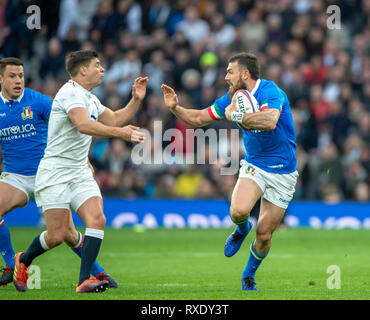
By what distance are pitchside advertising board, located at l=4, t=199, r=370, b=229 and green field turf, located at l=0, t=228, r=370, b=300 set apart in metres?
0.77

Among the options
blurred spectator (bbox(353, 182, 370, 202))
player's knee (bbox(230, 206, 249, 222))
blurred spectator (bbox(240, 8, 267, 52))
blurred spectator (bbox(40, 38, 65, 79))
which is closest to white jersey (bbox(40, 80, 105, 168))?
player's knee (bbox(230, 206, 249, 222))

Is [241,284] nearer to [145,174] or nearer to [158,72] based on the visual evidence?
[145,174]

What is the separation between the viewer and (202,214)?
18531 millimetres

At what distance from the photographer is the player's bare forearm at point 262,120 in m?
8.39

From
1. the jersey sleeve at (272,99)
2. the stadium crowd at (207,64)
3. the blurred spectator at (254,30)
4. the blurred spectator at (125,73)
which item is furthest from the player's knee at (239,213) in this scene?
the blurred spectator at (254,30)

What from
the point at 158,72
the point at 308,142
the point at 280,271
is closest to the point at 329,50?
the point at 308,142

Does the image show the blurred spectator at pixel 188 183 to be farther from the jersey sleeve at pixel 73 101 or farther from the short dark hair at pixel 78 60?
the jersey sleeve at pixel 73 101

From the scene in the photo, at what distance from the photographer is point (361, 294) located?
806 centimetres

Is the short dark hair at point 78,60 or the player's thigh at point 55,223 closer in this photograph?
the player's thigh at point 55,223

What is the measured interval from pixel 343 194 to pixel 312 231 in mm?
1689

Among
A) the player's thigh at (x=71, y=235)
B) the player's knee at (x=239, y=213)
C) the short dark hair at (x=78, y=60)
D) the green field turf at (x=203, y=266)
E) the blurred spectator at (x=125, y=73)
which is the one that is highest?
the blurred spectator at (x=125, y=73)

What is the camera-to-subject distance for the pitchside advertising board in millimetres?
18328

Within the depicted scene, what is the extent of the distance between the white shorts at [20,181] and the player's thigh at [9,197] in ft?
0.14

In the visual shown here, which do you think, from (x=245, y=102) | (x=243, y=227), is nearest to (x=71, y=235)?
(x=243, y=227)
